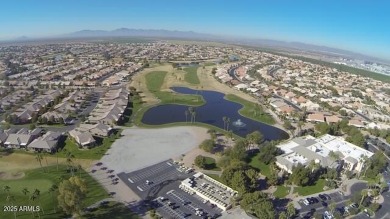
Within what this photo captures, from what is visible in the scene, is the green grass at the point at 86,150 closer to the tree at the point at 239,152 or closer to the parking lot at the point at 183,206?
the parking lot at the point at 183,206

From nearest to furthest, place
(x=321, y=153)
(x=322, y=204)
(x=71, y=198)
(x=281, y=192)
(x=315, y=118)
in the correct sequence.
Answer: (x=71, y=198) → (x=322, y=204) → (x=281, y=192) → (x=321, y=153) → (x=315, y=118)

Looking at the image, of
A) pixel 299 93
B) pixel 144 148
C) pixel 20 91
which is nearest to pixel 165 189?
pixel 144 148

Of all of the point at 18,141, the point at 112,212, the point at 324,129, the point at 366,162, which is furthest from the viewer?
the point at 324,129

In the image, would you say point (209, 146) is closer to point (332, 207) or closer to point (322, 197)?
point (322, 197)

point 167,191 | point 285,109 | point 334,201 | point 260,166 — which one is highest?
point 285,109

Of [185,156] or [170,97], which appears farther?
[170,97]

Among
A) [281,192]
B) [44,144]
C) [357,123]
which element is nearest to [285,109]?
[357,123]

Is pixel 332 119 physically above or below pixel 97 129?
above

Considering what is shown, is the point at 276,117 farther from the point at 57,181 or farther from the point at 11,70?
the point at 11,70

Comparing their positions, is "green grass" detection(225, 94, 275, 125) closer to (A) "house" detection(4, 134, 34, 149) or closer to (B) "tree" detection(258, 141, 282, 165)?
(B) "tree" detection(258, 141, 282, 165)
